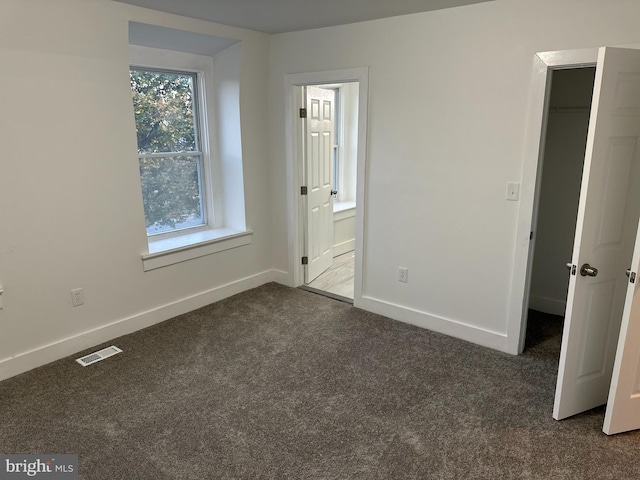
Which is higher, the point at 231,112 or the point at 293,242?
the point at 231,112

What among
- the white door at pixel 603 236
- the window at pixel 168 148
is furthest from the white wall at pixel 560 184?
the window at pixel 168 148

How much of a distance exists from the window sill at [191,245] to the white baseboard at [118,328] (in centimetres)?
37

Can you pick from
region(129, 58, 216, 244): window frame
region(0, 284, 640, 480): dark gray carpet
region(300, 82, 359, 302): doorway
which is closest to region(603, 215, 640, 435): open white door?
Answer: region(0, 284, 640, 480): dark gray carpet

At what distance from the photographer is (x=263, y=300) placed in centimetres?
411

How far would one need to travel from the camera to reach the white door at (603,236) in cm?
199

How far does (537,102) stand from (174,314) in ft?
10.4

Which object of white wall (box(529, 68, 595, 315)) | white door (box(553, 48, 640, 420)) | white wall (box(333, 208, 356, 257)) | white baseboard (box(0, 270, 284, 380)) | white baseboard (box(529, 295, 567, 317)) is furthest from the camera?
white wall (box(333, 208, 356, 257))

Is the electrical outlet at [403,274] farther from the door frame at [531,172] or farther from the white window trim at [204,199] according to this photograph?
the white window trim at [204,199]

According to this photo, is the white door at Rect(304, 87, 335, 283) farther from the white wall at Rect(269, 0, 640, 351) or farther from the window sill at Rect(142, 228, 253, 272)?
the window sill at Rect(142, 228, 253, 272)

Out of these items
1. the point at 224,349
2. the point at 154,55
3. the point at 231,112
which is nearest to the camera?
the point at 224,349

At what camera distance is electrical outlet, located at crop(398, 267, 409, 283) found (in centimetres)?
358

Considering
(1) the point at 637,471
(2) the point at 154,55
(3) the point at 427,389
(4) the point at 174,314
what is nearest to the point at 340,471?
(3) the point at 427,389

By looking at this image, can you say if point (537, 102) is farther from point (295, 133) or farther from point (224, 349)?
point (224, 349)

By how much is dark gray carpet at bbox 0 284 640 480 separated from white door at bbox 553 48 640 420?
248 millimetres
